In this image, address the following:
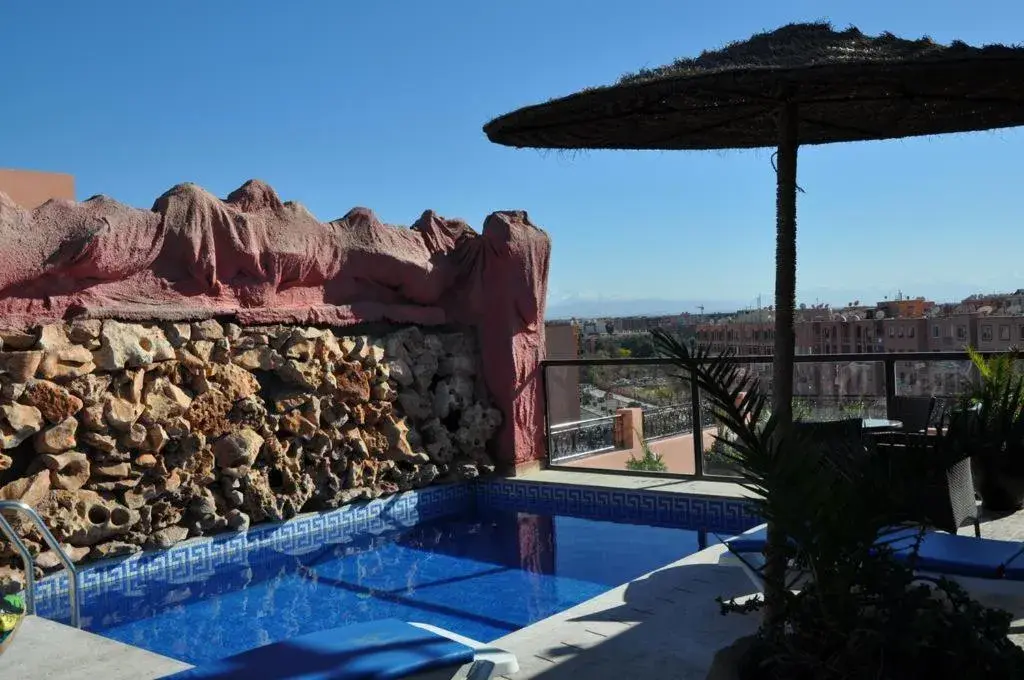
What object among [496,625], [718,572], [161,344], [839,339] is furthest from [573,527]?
[839,339]

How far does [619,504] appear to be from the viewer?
8.16m

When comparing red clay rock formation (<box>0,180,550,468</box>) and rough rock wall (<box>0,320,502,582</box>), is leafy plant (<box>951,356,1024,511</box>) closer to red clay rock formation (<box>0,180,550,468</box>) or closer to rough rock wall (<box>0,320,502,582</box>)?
red clay rock formation (<box>0,180,550,468</box>)

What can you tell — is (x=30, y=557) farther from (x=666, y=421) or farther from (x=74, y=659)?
(x=666, y=421)

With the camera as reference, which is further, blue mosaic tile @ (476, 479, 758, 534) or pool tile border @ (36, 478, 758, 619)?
blue mosaic tile @ (476, 479, 758, 534)

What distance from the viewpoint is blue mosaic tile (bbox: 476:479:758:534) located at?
7.46 m

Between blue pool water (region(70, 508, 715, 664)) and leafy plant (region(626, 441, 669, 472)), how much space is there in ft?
6.64

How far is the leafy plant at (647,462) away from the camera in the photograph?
10008 mm

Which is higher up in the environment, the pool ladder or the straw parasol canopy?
the straw parasol canopy

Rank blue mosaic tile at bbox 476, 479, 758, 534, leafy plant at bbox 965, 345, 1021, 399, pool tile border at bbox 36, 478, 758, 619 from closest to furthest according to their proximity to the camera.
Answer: leafy plant at bbox 965, 345, 1021, 399 → pool tile border at bbox 36, 478, 758, 619 → blue mosaic tile at bbox 476, 479, 758, 534

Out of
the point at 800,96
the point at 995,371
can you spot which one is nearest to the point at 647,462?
the point at 995,371

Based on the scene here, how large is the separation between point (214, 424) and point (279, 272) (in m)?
1.45

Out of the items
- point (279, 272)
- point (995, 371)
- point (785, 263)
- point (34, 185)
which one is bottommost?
point (995, 371)

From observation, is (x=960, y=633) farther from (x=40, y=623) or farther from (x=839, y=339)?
(x=839, y=339)

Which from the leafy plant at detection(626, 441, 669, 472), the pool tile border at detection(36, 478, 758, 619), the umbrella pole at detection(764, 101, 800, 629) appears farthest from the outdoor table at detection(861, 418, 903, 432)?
the umbrella pole at detection(764, 101, 800, 629)
